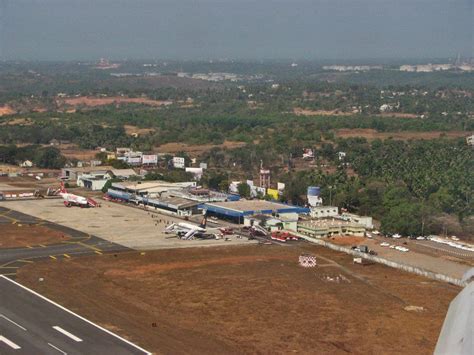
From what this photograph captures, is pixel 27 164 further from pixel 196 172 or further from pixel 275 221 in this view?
pixel 275 221

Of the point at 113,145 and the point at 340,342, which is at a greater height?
the point at 340,342

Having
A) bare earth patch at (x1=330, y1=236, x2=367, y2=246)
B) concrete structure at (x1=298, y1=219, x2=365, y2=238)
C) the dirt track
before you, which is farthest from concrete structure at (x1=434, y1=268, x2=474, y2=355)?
concrete structure at (x1=298, y1=219, x2=365, y2=238)

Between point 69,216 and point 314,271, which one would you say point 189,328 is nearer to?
point 314,271

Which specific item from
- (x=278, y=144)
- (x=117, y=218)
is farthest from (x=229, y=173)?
(x=117, y=218)

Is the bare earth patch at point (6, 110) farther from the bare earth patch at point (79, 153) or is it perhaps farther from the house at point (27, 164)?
the house at point (27, 164)

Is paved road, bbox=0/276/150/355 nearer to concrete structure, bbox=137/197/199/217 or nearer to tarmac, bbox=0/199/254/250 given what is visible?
tarmac, bbox=0/199/254/250

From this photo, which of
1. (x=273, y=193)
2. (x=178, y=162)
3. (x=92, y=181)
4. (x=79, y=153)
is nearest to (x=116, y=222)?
(x=273, y=193)

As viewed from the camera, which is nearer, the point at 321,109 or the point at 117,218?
the point at 117,218
